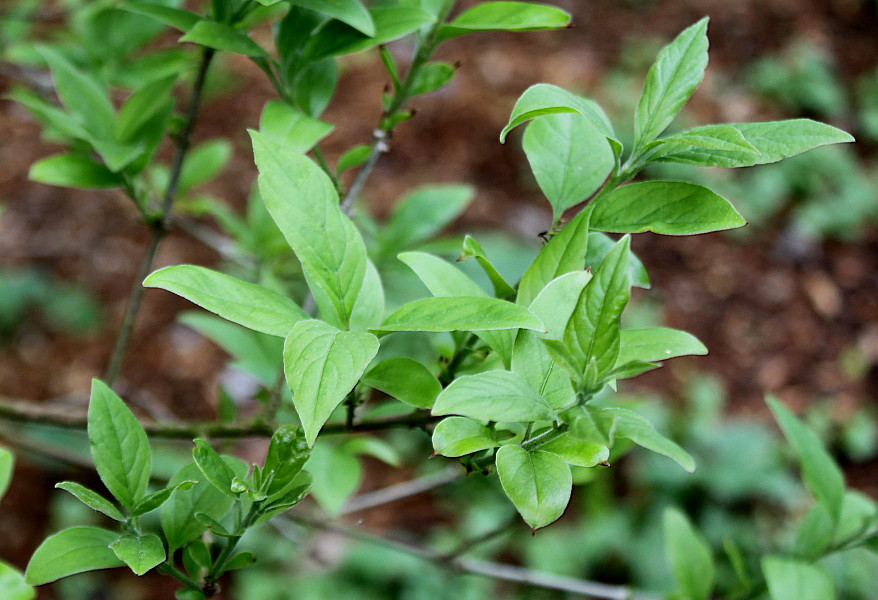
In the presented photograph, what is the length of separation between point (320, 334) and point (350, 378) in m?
0.06

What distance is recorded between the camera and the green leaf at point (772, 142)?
0.65 m

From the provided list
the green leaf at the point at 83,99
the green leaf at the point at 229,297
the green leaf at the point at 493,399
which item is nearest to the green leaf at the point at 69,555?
the green leaf at the point at 229,297

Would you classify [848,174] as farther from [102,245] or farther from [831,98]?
[102,245]

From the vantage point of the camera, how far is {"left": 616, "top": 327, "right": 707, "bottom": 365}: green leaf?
689mm

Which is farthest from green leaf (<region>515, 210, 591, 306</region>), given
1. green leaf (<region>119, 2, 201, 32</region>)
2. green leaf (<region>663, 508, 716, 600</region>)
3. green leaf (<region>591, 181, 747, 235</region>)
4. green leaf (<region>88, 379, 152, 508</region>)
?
green leaf (<region>663, 508, 716, 600</region>)

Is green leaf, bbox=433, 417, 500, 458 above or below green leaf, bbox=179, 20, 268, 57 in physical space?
below

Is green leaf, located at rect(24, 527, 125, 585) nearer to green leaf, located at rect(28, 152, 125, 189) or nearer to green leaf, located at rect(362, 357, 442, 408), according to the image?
green leaf, located at rect(362, 357, 442, 408)

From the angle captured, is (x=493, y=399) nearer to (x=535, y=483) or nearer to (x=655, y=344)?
(x=535, y=483)

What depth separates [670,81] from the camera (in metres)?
0.72

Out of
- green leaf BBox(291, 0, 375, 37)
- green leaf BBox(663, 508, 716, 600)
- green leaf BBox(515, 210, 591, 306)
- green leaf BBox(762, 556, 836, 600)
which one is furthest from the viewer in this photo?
green leaf BBox(663, 508, 716, 600)

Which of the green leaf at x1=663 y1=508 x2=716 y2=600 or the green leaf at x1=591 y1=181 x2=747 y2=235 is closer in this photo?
the green leaf at x1=591 y1=181 x2=747 y2=235

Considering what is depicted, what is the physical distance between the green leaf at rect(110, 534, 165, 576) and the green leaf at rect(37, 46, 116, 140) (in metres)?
0.65

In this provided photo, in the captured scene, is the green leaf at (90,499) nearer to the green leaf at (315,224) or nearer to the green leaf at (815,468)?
the green leaf at (315,224)

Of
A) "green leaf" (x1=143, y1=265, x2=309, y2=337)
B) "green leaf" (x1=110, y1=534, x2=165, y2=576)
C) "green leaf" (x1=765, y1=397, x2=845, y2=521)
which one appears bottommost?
"green leaf" (x1=765, y1=397, x2=845, y2=521)
